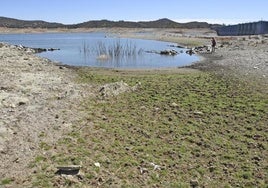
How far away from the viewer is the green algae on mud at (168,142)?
31.1 ft

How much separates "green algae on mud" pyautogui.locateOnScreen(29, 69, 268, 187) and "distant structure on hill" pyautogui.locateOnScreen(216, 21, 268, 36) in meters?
99.0

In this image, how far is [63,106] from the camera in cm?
1560

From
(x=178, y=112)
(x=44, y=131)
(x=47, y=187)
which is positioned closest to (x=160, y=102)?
(x=178, y=112)

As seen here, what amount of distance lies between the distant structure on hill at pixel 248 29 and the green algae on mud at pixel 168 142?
98965mm

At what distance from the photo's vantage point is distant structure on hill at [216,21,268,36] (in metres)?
110

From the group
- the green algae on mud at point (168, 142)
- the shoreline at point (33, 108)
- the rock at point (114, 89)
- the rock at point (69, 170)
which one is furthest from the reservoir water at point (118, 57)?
the rock at point (69, 170)

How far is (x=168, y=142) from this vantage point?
38.9 ft

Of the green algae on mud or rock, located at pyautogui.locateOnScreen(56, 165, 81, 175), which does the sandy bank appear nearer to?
the green algae on mud

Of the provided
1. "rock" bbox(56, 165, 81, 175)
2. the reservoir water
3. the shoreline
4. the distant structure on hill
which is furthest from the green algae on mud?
the distant structure on hill

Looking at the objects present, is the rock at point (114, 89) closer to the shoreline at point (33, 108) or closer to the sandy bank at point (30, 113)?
the shoreline at point (33, 108)

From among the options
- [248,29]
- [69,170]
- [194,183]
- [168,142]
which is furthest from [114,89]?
[248,29]

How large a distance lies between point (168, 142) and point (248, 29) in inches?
4653

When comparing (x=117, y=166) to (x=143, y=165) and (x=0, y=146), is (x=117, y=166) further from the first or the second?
(x=0, y=146)

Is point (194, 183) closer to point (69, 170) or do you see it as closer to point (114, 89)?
point (69, 170)
